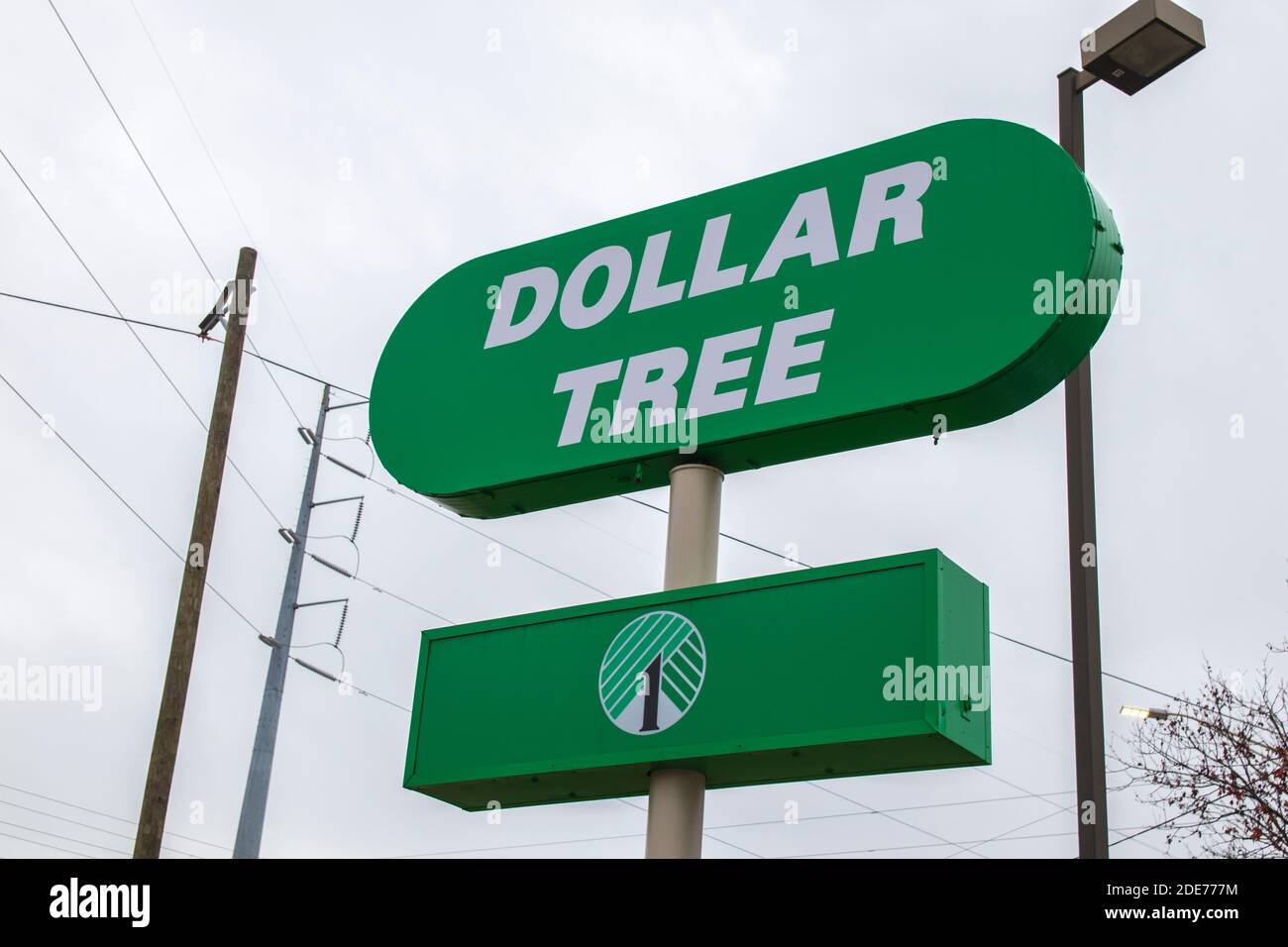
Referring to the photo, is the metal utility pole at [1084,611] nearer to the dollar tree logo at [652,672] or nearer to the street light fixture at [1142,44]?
the street light fixture at [1142,44]

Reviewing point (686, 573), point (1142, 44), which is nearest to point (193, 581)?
Answer: point (686, 573)

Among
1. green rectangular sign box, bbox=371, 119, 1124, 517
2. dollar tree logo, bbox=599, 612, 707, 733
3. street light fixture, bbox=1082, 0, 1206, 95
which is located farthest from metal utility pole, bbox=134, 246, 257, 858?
street light fixture, bbox=1082, 0, 1206, 95

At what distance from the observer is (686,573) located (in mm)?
8211

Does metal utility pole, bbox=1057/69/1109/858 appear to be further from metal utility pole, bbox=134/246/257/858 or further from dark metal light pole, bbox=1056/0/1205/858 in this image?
metal utility pole, bbox=134/246/257/858

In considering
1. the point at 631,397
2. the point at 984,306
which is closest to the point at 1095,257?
the point at 984,306

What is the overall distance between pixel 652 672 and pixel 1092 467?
160 inches

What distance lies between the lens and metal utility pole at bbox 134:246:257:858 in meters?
14.4

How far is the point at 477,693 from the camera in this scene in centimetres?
839

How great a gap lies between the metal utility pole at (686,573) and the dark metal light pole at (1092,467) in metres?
2.86

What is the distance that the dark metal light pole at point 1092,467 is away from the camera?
9570mm

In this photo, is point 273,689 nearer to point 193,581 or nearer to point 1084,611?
point 193,581

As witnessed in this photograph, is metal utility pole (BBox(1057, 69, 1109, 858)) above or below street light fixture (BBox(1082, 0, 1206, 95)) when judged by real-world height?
below

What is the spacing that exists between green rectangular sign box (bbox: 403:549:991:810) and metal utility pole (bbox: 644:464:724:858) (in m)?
0.12
